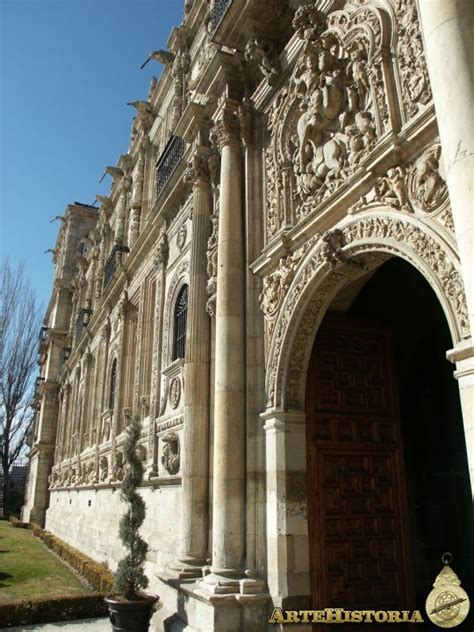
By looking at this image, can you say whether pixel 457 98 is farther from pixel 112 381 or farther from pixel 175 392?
Result: pixel 112 381

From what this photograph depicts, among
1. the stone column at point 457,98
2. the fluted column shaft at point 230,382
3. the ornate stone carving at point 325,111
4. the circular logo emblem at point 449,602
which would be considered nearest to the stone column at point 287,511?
the fluted column shaft at point 230,382

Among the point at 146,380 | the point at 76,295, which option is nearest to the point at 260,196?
the point at 146,380

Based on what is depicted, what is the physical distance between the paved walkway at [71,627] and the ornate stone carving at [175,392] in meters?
3.41

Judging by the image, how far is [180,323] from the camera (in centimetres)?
1004

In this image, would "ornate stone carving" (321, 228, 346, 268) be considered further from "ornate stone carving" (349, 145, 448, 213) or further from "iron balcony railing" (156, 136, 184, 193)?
"iron balcony railing" (156, 136, 184, 193)

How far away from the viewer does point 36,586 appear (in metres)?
10.9

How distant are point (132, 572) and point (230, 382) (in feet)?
9.09

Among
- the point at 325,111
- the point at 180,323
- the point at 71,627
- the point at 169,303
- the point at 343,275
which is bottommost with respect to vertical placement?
the point at 71,627

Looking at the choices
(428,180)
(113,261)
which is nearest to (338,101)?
(428,180)

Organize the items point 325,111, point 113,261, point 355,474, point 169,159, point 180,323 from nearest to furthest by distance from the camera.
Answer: point 325,111, point 355,474, point 180,323, point 169,159, point 113,261

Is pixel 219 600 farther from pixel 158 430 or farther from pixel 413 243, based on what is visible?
pixel 158 430

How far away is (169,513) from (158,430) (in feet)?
5.67

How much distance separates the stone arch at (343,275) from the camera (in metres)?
3.72

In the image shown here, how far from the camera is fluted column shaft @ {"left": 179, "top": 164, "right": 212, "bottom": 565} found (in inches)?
278
